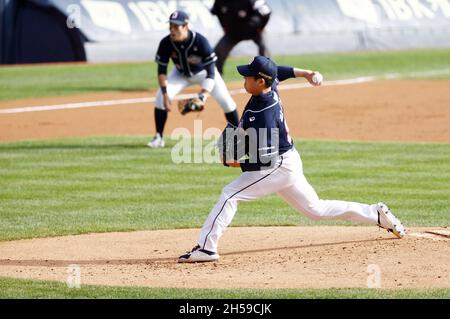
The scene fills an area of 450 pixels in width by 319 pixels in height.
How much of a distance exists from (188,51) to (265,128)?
247 inches

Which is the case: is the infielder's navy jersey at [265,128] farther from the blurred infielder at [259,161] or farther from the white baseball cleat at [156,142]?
the white baseball cleat at [156,142]

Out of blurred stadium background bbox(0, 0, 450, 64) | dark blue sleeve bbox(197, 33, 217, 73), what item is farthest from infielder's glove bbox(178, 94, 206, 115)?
blurred stadium background bbox(0, 0, 450, 64)

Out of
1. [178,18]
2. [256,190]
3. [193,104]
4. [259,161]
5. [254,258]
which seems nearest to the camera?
[259,161]

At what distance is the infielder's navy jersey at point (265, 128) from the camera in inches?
332

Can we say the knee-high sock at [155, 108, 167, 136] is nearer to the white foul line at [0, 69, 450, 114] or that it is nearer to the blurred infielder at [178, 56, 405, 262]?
the white foul line at [0, 69, 450, 114]

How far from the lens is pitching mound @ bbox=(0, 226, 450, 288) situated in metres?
8.10

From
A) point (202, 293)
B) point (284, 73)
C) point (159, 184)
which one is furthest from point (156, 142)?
point (202, 293)

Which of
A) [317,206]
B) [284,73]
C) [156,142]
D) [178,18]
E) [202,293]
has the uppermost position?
[178,18]

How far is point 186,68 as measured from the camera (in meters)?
14.8

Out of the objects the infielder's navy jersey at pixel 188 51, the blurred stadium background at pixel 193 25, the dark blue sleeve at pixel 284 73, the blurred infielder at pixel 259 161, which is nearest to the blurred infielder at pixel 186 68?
the infielder's navy jersey at pixel 188 51

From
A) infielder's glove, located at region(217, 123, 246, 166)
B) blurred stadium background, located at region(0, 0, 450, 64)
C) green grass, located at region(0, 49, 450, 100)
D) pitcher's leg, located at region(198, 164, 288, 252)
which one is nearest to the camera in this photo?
infielder's glove, located at region(217, 123, 246, 166)

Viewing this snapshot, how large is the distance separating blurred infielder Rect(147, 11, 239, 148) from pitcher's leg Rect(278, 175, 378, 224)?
503 centimetres

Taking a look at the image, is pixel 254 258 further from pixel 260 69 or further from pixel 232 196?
pixel 260 69
